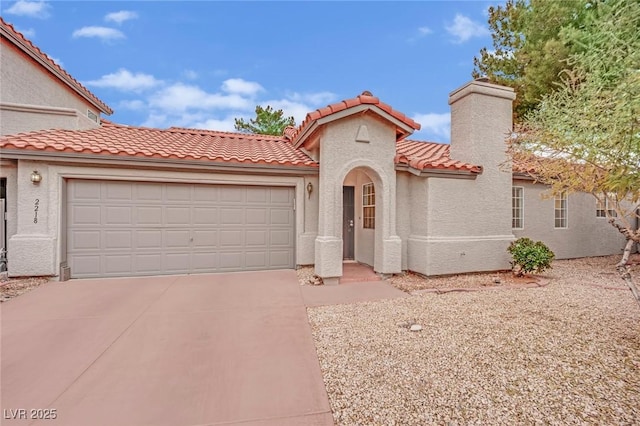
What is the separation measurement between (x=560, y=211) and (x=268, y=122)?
Result: 2404 centimetres

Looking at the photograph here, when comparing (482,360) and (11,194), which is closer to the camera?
(482,360)

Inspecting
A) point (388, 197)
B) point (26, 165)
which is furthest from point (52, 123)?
point (388, 197)

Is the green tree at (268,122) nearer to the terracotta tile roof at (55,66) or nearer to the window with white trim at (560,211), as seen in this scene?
the terracotta tile roof at (55,66)

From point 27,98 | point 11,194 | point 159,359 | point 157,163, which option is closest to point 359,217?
point 157,163

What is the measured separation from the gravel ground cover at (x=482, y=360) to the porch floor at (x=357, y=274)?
1.78 metres

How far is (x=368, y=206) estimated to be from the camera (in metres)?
9.75

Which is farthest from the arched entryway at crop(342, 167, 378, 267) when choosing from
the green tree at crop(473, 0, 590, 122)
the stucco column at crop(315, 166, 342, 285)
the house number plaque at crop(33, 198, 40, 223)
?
the house number plaque at crop(33, 198, 40, 223)

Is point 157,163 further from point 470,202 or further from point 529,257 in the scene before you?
point 529,257

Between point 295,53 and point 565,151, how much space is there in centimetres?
1888

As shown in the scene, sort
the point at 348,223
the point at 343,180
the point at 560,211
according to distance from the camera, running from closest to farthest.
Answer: the point at 343,180 → the point at 348,223 → the point at 560,211

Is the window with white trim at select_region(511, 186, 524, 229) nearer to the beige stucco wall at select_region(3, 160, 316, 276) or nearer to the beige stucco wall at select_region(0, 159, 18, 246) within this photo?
the beige stucco wall at select_region(3, 160, 316, 276)

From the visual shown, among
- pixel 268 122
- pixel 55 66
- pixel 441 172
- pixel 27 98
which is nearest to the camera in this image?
pixel 441 172

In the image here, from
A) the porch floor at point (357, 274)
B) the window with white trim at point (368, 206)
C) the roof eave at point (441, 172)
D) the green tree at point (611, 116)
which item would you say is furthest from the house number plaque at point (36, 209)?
the green tree at point (611, 116)

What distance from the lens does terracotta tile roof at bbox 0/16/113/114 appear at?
27.2 feet
